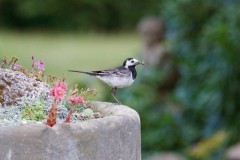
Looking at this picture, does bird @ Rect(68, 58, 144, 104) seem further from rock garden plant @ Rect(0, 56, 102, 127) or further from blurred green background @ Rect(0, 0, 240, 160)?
blurred green background @ Rect(0, 0, 240, 160)

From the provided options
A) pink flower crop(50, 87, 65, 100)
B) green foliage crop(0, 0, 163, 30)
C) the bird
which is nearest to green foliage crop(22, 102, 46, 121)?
pink flower crop(50, 87, 65, 100)

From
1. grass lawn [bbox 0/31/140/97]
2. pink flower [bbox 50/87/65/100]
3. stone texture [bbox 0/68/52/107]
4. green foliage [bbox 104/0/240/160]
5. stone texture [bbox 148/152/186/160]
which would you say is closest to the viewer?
pink flower [bbox 50/87/65/100]

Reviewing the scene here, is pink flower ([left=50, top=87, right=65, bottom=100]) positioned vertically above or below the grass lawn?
below

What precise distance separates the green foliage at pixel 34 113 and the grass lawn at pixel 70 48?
13551 millimetres

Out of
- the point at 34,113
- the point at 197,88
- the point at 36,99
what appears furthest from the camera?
the point at 197,88

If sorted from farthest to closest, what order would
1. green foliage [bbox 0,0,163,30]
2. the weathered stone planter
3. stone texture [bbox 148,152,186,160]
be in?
green foliage [bbox 0,0,163,30]
stone texture [bbox 148,152,186,160]
the weathered stone planter

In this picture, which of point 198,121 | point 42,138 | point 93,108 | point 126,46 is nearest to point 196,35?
point 198,121

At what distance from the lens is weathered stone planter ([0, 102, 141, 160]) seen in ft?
11.6

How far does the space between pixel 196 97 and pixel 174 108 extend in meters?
0.47

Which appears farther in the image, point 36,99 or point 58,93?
point 36,99

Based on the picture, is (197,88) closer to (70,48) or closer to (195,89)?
(195,89)

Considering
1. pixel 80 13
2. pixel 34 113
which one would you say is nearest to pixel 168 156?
pixel 34 113

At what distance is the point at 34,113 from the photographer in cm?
401

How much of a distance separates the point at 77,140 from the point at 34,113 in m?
0.40
